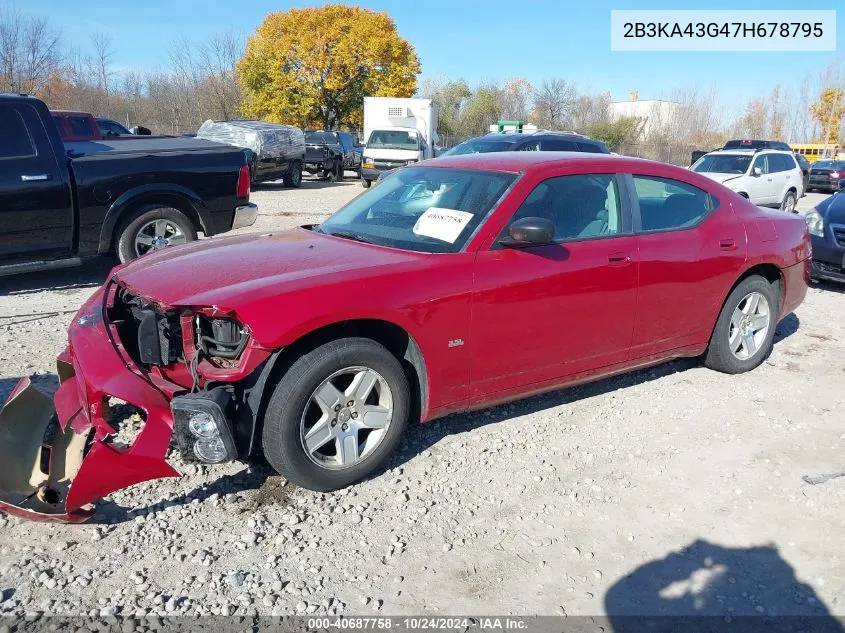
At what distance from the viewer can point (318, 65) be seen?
38.7 m

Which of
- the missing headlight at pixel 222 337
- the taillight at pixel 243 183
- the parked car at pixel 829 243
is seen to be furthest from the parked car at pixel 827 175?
the missing headlight at pixel 222 337

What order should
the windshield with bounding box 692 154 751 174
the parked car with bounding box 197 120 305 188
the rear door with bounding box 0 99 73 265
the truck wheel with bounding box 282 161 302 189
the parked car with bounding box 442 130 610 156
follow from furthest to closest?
1. the truck wheel with bounding box 282 161 302 189
2. the parked car with bounding box 197 120 305 188
3. the windshield with bounding box 692 154 751 174
4. the parked car with bounding box 442 130 610 156
5. the rear door with bounding box 0 99 73 265

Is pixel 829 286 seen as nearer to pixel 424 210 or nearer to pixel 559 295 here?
pixel 559 295

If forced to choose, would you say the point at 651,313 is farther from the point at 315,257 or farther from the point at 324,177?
the point at 324,177

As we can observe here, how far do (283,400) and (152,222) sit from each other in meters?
5.00

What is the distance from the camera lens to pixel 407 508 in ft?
11.1

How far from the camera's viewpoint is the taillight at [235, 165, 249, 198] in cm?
789

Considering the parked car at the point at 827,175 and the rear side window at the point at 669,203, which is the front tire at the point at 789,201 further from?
the rear side window at the point at 669,203

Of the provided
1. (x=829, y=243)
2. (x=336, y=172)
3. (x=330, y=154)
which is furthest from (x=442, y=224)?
(x=336, y=172)

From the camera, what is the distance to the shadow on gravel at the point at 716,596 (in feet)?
8.71

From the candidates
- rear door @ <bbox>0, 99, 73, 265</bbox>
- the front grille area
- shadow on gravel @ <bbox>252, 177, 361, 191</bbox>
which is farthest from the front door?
shadow on gravel @ <bbox>252, 177, 361, 191</bbox>

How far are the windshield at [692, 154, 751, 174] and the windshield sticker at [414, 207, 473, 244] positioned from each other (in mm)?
13708

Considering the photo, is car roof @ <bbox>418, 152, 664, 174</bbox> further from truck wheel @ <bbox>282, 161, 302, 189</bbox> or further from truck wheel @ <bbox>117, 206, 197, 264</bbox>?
truck wheel @ <bbox>282, 161, 302, 189</bbox>

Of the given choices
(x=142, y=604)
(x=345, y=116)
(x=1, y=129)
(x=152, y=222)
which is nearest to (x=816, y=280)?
(x=152, y=222)
